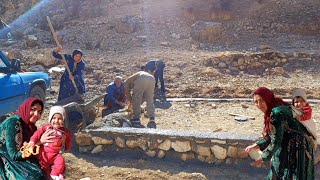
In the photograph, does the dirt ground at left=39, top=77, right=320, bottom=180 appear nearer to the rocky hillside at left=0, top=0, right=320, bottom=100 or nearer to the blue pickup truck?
the rocky hillside at left=0, top=0, right=320, bottom=100

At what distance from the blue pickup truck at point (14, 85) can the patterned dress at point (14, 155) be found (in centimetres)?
379

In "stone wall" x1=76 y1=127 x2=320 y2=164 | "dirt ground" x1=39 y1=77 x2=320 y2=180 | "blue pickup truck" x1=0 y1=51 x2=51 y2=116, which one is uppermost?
"blue pickup truck" x1=0 y1=51 x2=51 y2=116

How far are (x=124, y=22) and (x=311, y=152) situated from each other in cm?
1657

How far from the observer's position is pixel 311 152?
294 cm

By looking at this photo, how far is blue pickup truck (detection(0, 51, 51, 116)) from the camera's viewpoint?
20.2 feet

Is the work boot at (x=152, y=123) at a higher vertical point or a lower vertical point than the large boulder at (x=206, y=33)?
lower

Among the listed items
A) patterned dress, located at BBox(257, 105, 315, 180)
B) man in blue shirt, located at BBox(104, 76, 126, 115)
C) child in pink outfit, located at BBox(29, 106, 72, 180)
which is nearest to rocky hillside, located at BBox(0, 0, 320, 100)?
man in blue shirt, located at BBox(104, 76, 126, 115)

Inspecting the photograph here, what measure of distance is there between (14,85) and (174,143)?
3476 millimetres

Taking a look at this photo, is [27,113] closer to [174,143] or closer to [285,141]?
[285,141]

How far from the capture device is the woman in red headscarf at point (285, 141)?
2771 millimetres

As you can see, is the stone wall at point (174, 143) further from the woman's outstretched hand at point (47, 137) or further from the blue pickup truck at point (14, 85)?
the woman's outstretched hand at point (47, 137)

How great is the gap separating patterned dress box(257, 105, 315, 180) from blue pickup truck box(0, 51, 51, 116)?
4.90 m

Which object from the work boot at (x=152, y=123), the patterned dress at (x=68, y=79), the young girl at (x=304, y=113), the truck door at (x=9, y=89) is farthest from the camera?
the work boot at (x=152, y=123)

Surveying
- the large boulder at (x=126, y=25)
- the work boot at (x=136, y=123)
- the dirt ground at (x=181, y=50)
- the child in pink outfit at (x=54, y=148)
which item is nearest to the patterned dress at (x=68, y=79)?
the dirt ground at (x=181, y=50)
